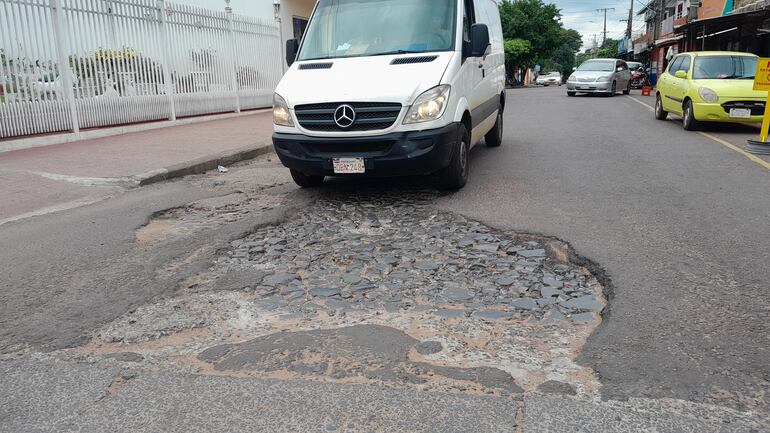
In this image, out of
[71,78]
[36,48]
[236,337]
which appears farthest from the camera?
[71,78]

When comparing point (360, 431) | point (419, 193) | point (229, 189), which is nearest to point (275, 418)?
point (360, 431)

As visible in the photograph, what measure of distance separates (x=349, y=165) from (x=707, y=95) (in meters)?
8.46

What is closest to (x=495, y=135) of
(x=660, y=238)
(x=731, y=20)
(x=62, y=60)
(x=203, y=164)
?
(x=203, y=164)

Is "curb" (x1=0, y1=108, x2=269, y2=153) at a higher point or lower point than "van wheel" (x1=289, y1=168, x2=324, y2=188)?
higher

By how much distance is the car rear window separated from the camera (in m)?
11.6

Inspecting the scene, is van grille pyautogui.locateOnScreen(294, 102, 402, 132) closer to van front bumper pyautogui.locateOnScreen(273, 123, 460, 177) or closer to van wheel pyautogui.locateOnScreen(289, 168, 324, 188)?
van front bumper pyautogui.locateOnScreen(273, 123, 460, 177)

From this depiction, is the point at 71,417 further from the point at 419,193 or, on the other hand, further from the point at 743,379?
the point at 419,193

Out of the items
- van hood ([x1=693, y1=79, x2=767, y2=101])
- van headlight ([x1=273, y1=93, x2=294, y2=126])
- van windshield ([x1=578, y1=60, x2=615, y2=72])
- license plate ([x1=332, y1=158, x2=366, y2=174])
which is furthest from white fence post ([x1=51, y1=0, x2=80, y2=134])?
van windshield ([x1=578, y1=60, x2=615, y2=72])

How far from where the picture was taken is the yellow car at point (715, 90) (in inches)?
428

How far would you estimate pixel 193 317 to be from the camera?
3.55 meters

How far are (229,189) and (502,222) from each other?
3.42m

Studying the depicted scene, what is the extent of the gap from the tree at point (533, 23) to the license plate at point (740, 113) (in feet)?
130

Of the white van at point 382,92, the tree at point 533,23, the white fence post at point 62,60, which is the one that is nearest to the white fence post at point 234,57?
the white fence post at point 62,60

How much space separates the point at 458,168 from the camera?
6324mm
